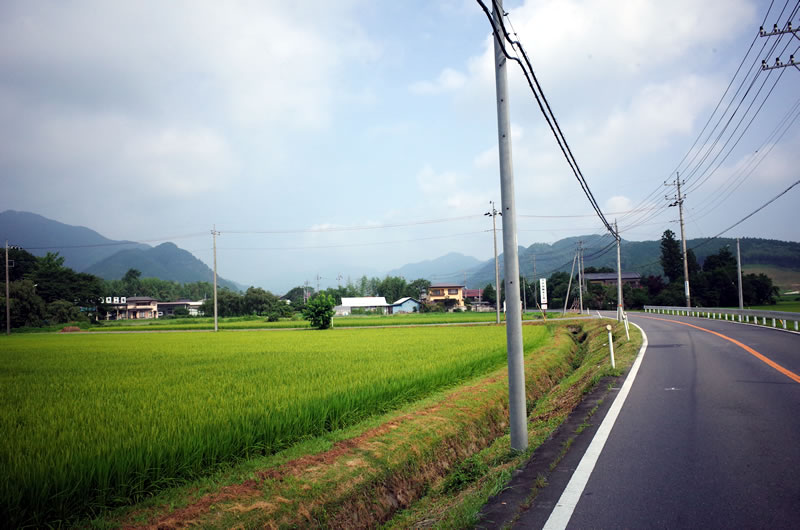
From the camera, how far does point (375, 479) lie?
4.99 meters

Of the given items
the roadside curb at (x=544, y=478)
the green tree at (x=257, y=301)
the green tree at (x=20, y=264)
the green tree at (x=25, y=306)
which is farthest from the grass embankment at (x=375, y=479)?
the green tree at (x=20, y=264)

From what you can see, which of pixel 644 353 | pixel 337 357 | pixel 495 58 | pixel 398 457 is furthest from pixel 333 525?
pixel 644 353

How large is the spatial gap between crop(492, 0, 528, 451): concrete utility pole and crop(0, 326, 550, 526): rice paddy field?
2.70 metres

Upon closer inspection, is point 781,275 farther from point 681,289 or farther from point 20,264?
point 20,264

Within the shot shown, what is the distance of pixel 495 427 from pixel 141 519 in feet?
19.4

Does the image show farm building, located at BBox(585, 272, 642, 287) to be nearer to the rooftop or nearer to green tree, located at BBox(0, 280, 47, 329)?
the rooftop

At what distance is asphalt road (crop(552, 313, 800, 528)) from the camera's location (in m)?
3.33

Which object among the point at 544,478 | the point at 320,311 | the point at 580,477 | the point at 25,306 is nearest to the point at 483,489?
the point at 544,478

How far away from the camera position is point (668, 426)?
573cm

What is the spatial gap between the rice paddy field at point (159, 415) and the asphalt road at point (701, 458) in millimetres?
3795

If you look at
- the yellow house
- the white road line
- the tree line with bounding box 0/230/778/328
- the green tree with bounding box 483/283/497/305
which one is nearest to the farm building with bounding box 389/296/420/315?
the yellow house

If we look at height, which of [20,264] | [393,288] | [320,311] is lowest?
[320,311]

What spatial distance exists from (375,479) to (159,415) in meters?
3.43

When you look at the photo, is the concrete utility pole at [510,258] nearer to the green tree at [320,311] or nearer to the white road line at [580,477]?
the white road line at [580,477]
